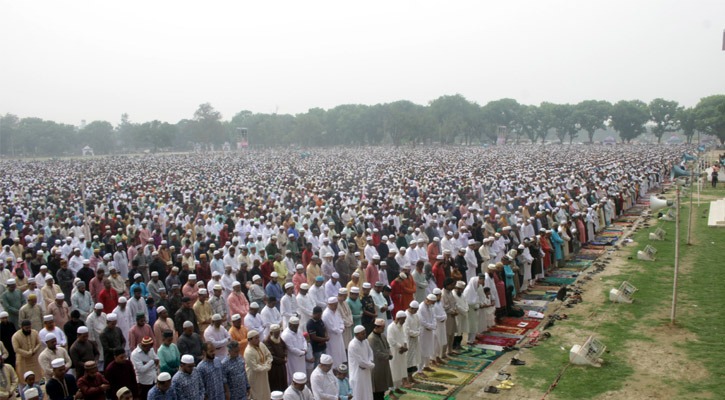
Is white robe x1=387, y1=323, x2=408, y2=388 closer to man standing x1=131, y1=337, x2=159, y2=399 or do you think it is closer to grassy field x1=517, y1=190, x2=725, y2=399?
grassy field x1=517, y1=190, x2=725, y2=399

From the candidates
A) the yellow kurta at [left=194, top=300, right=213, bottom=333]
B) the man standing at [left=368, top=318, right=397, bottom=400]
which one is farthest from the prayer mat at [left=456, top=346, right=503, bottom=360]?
the yellow kurta at [left=194, top=300, right=213, bottom=333]

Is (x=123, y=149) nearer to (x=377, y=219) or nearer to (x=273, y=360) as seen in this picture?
(x=377, y=219)

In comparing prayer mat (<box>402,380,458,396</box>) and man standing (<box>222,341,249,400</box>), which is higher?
man standing (<box>222,341,249,400</box>)

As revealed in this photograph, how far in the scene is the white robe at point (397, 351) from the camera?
6.43 metres

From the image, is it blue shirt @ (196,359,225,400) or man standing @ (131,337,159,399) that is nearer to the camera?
blue shirt @ (196,359,225,400)

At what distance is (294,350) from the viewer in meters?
5.92

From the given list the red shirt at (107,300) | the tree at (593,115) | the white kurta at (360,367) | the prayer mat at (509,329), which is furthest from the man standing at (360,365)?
the tree at (593,115)

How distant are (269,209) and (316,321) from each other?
916 centimetres

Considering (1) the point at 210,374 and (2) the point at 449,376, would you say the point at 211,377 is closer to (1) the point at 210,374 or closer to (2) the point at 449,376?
(1) the point at 210,374

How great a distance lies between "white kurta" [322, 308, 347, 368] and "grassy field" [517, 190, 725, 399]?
2.37m

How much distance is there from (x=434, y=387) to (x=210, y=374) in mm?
2842

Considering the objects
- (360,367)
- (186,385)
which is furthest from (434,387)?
(186,385)

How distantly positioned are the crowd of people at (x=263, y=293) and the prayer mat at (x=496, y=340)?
142 mm

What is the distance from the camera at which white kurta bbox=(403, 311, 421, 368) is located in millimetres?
6613
